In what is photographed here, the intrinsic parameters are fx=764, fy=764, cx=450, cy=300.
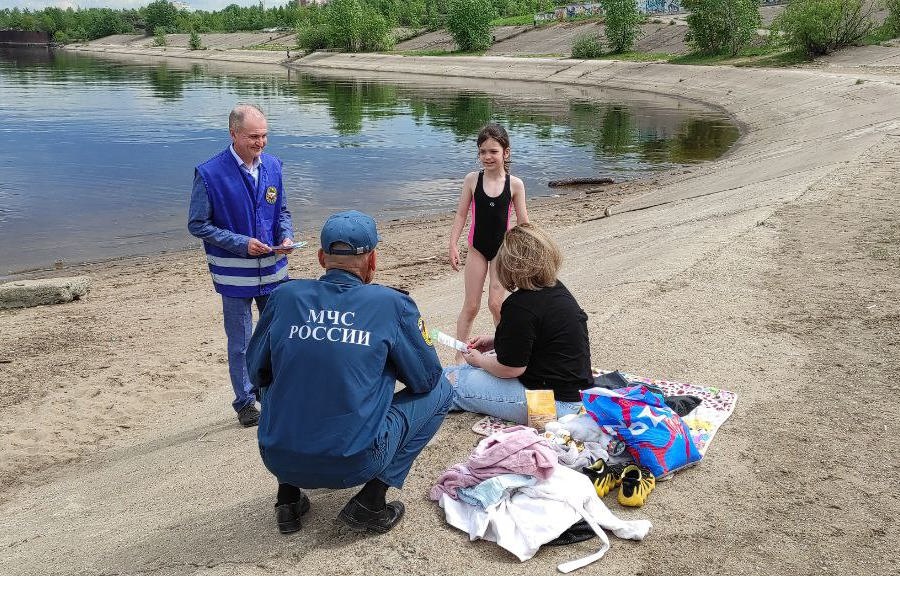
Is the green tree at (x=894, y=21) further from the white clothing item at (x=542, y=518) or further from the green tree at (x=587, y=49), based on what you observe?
the white clothing item at (x=542, y=518)

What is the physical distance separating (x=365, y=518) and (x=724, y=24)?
49358 mm

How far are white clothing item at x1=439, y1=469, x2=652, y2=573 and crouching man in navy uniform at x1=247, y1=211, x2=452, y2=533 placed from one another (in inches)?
20.9

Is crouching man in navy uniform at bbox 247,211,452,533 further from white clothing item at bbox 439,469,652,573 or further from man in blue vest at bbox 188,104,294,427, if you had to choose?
man in blue vest at bbox 188,104,294,427

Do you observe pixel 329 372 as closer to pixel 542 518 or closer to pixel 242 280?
pixel 542 518

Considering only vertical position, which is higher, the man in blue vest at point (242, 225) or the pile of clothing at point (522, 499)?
the man in blue vest at point (242, 225)

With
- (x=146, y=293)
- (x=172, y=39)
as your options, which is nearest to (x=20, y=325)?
(x=146, y=293)

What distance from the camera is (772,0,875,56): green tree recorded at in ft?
125

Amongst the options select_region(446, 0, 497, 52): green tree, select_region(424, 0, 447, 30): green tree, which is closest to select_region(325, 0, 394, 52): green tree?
select_region(424, 0, 447, 30): green tree

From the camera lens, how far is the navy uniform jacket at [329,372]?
3.35 m

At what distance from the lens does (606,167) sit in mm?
21562

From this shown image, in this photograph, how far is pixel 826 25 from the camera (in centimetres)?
3844

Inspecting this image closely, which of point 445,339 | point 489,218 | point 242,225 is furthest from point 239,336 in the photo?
point 489,218

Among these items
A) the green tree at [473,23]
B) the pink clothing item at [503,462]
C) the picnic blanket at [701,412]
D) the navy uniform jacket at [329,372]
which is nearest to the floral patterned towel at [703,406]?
the picnic blanket at [701,412]

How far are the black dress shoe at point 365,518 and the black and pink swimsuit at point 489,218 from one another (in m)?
2.83
